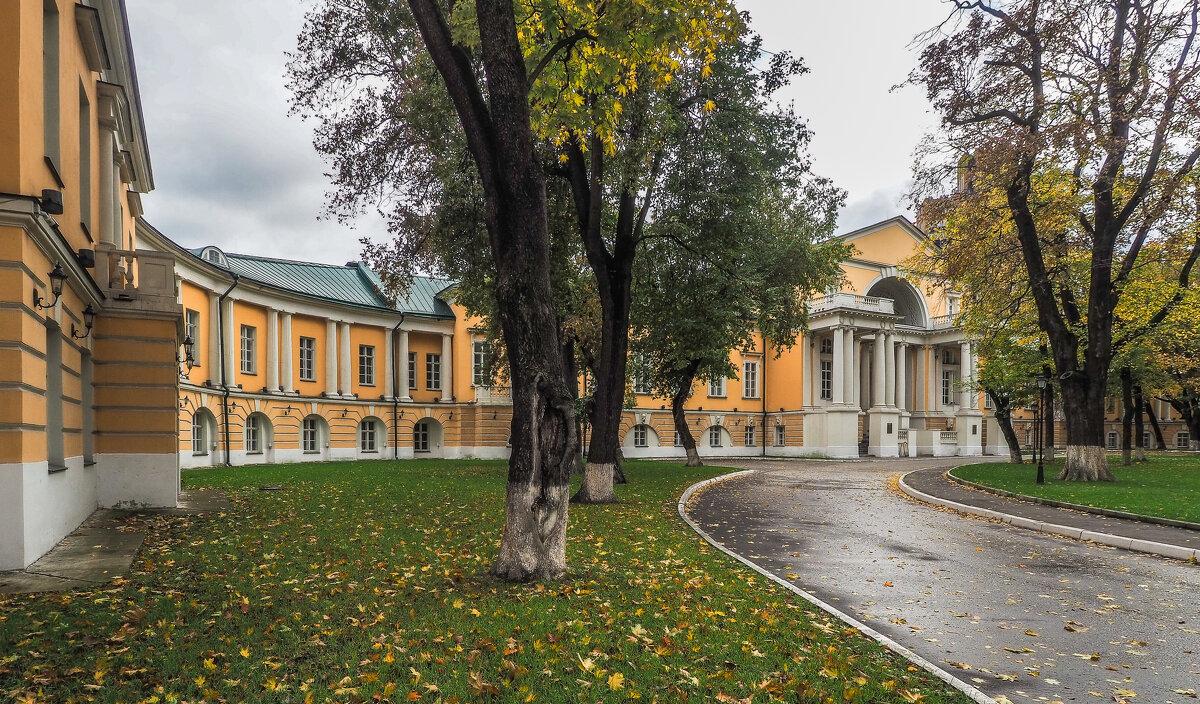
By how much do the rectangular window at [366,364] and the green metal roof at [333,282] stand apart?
90.3 inches

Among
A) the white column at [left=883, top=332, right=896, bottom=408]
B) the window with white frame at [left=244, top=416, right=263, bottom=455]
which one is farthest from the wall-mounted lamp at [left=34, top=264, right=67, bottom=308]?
the white column at [left=883, top=332, right=896, bottom=408]

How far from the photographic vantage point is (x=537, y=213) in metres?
7.17

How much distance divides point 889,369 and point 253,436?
36.9 metres

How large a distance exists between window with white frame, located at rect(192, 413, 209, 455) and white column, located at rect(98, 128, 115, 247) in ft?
52.3

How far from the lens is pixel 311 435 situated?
1375 inches

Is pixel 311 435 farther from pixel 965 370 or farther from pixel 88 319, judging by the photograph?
pixel 965 370

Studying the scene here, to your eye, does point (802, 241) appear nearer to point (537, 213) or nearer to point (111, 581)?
point (537, 213)

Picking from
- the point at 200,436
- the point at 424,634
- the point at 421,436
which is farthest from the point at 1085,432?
the point at 421,436

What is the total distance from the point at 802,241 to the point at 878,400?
28311mm

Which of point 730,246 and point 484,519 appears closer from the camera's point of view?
point 484,519

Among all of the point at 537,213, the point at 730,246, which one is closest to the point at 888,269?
the point at 730,246

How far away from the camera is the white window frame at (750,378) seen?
47406 millimetres

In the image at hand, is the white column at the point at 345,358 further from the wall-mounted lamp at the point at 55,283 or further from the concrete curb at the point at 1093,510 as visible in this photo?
the wall-mounted lamp at the point at 55,283

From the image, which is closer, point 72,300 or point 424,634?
point 424,634
